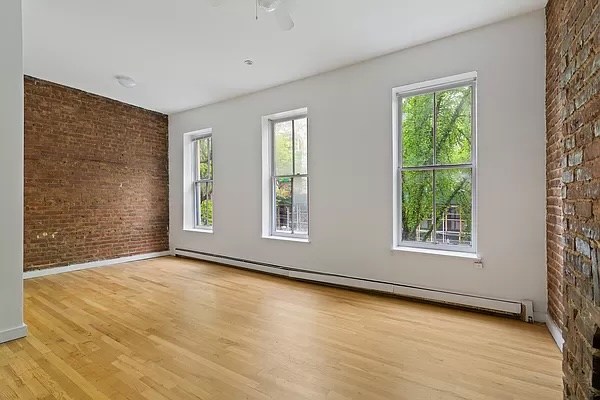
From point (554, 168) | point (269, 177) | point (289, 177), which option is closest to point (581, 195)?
point (554, 168)

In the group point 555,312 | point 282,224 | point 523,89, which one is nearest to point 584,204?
point 555,312

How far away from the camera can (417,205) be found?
405 centimetres

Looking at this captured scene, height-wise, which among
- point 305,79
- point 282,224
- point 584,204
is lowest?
point 282,224

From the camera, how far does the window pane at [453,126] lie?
147 inches

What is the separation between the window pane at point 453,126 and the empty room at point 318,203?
0.9 inches

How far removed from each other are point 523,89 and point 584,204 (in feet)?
7.88

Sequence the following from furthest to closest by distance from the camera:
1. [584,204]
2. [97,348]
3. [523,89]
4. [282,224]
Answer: [282,224], [523,89], [97,348], [584,204]

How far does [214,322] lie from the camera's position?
11.0 ft

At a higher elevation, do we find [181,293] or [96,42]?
[96,42]

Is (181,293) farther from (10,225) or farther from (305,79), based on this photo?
(305,79)

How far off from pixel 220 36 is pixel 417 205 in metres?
3.03

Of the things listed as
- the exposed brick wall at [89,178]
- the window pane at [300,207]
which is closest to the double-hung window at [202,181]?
the exposed brick wall at [89,178]

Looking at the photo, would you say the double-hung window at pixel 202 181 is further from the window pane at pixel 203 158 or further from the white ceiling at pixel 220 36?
the white ceiling at pixel 220 36

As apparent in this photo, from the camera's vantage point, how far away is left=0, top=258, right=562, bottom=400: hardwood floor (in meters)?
2.15
